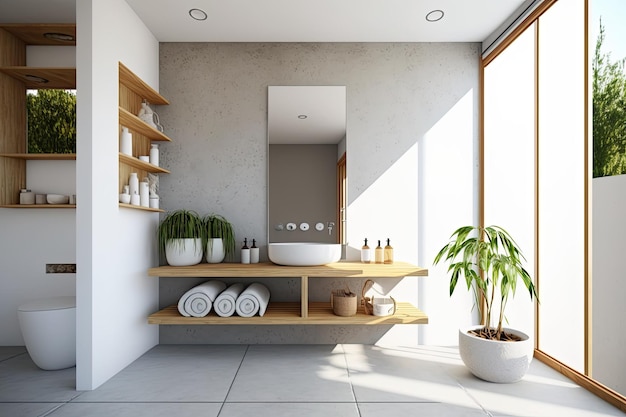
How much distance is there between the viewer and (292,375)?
265 cm

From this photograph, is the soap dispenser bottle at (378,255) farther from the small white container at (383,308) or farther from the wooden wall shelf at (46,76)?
the wooden wall shelf at (46,76)

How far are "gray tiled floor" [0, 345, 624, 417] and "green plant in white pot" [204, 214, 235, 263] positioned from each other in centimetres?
77

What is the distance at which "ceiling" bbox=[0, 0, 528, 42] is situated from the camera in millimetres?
2809

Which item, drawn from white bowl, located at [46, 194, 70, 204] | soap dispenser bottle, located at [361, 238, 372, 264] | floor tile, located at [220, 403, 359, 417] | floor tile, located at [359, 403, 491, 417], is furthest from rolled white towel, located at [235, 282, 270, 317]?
white bowl, located at [46, 194, 70, 204]

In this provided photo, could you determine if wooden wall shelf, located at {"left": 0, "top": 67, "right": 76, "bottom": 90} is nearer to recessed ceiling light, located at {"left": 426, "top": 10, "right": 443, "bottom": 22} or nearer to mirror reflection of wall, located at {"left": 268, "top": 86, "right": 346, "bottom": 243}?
mirror reflection of wall, located at {"left": 268, "top": 86, "right": 346, "bottom": 243}

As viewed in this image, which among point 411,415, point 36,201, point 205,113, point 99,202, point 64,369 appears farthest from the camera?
point 205,113

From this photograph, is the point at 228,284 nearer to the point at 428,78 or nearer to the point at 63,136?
the point at 63,136

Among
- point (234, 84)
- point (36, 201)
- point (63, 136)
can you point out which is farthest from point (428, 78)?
point (36, 201)

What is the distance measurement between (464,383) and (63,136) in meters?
3.53

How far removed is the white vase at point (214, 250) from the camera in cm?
315

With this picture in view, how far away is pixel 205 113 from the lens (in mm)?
3395

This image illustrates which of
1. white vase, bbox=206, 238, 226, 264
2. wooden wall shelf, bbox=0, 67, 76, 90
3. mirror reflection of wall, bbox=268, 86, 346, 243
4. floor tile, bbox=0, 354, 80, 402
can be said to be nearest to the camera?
floor tile, bbox=0, 354, 80, 402

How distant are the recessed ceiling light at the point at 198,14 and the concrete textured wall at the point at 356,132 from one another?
16.4 inches

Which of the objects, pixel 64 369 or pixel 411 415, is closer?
pixel 411 415
